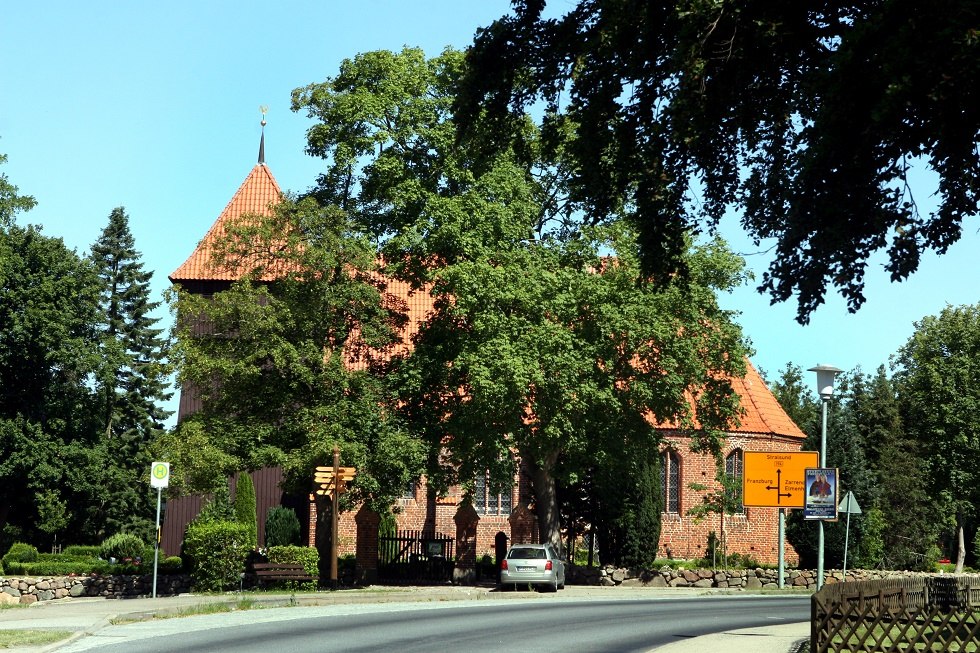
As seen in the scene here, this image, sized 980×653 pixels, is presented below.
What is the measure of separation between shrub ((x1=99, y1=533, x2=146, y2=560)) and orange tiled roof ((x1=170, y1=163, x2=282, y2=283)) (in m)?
10.0

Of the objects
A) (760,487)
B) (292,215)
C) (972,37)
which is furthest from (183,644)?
(760,487)

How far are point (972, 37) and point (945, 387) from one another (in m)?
62.0

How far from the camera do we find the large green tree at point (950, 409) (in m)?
66.6

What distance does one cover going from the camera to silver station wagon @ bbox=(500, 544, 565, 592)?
3344cm

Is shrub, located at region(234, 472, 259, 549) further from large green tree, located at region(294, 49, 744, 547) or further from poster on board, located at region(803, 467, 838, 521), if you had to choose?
poster on board, located at region(803, 467, 838, 521)

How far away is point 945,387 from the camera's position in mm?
68812

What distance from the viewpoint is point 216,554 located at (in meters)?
30.4

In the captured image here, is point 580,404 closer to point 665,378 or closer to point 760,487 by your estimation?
point 665,378

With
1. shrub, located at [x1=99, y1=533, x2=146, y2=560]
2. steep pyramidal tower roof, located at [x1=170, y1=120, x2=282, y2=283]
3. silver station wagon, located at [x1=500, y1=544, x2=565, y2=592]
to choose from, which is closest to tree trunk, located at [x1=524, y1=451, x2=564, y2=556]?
silver station wagon, located at [x1=500, y1=544, x2=565, y2=592]

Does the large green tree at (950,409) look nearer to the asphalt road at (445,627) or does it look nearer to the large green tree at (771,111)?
the asphalt road at (445,627)

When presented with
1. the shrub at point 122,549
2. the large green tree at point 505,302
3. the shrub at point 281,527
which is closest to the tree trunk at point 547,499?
the large green tree at point 505,302

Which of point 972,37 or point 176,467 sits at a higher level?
point 972,37

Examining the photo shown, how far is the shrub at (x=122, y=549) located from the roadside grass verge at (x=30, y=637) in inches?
933

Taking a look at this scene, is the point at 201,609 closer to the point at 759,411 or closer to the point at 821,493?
the point at 821,493
